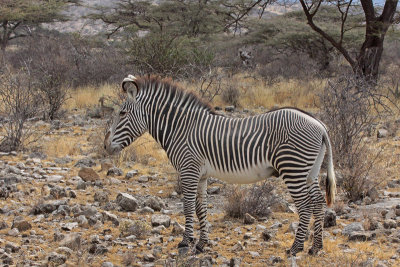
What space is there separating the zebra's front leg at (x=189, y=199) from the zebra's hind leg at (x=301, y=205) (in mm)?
948

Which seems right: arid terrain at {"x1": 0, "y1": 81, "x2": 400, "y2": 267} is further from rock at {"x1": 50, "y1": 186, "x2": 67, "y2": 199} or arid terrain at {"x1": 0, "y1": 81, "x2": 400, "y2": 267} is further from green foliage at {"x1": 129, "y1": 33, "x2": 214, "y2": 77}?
green foliage at {"x1": 129, "y1": 33, "x2": 214, "y2": 77}

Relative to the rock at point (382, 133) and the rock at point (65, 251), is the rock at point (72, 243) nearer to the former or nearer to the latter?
the rock at point (65, 251)

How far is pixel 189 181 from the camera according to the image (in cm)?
507

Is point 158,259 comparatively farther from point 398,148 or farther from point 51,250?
point 398,148

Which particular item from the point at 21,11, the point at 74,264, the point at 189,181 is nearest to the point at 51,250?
the point at 74,264

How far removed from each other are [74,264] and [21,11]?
23934 millimetres

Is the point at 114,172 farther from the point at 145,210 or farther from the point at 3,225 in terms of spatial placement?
the point at 3,225

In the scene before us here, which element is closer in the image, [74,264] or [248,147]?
[74,264]

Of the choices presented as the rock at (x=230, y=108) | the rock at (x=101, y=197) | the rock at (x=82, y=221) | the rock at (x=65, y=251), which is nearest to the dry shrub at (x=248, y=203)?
the rock at (x=101, y=197)

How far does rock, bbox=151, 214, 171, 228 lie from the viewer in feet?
19.5

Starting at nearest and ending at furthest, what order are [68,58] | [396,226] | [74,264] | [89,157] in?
[74,264] → [396,226] → [89,157] → [68,58]

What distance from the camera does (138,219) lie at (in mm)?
6254

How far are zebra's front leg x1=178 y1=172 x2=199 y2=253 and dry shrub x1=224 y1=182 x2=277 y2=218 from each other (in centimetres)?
121

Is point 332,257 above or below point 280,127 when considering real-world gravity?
below
